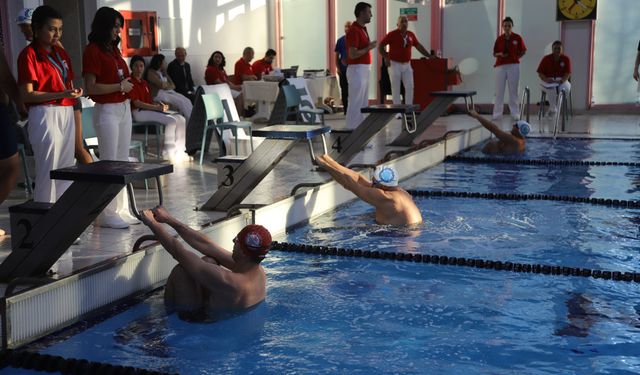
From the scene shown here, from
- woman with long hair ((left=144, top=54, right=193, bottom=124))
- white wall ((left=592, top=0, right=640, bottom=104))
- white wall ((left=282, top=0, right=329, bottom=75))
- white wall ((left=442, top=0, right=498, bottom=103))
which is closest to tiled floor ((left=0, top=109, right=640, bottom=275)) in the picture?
woman with long hair ((left=144, top=54, right=193, bottom=124))

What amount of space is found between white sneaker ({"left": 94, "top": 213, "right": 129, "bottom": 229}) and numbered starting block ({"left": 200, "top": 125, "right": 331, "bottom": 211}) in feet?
2.52

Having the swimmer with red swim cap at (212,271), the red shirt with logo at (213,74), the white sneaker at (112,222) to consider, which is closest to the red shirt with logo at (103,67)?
the white sneaker at (112,222)

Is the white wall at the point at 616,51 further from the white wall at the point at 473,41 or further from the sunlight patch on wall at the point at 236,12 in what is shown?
the sunlight patch on wall at the point at 236,12

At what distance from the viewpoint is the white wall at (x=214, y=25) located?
13.0m

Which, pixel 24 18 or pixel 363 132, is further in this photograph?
pixel 363 132

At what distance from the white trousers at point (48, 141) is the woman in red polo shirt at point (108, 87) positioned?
15.4 inches

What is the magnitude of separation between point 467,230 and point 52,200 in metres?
2.84

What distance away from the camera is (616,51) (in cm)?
1464

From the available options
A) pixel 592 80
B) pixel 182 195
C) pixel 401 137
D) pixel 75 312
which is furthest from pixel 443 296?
pixel 592 80

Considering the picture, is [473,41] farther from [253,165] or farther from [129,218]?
[129,218]

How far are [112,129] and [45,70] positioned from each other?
663 millimetres

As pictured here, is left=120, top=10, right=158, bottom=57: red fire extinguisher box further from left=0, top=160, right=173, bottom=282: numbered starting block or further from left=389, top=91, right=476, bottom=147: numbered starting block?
left=0, top=160, right=173, bottom=282: numbered starting block

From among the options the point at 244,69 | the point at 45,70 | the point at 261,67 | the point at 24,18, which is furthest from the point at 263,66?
the point at 45,70

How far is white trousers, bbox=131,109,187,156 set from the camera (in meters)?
8.34
